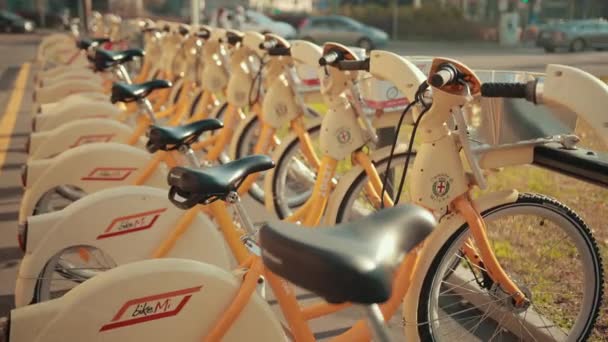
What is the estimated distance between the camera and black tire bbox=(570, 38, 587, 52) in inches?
139

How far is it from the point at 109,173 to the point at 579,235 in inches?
89.0

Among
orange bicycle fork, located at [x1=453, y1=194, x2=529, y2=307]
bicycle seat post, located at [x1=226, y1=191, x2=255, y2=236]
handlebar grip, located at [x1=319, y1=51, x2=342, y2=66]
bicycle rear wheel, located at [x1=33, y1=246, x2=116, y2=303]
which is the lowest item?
bicycle rear wheel, located at [x1=33, y1=246, x2=116, y2=303]

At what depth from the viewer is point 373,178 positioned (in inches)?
140

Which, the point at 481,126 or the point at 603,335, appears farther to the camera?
the point at 603,335

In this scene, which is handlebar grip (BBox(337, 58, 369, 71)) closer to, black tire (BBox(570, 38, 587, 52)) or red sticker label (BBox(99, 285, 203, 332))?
black tire (BBox(570, 38, 587, 52))

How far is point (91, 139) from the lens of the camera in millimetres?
4430

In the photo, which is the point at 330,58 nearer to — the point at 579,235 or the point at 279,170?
the point at 279,170

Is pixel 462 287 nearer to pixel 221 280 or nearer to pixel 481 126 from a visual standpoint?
pixel 481 126

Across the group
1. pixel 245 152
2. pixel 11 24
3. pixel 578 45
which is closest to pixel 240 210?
pixel 578 45

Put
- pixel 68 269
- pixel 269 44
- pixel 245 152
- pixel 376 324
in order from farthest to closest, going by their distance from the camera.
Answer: pixel 245 152 → pixel 269 44 → pixel 68 269 → pixel 376 324

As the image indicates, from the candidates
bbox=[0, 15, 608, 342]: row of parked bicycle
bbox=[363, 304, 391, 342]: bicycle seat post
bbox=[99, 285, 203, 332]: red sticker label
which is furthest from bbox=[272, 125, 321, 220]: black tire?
bbox=[363, 304, 391, 342]: bicycle seat post

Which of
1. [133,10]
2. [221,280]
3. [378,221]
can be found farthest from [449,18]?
[133,10]

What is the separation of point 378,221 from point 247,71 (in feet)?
13.2

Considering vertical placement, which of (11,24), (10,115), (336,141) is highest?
(336,141)
